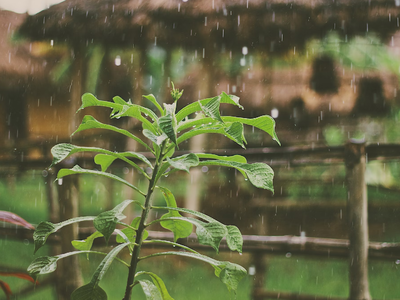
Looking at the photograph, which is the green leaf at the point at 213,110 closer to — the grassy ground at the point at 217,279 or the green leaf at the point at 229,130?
the green leaf at the point at 229,130

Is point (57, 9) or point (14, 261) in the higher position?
point (57, 9)

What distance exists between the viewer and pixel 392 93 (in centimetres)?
516

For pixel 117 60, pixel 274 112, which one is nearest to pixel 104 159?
pixel 117 60

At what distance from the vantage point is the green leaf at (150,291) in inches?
22.7

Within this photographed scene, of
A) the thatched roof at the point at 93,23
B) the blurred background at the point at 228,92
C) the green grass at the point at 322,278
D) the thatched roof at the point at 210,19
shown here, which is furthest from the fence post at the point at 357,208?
the thatched roof at the point at 93,23

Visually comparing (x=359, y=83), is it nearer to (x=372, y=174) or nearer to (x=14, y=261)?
(x=372, y=174)

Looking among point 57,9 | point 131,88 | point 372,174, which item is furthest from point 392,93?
point 57,9

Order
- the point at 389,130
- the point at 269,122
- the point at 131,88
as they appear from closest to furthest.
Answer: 1. the point at 269,122
2. the point at 131,88
3. the point at 389,130

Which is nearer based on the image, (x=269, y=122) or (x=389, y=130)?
(x=269, y=122)

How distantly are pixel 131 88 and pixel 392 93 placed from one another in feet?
11.9

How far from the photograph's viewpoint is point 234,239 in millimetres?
550

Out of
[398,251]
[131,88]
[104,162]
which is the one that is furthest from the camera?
[131,88]

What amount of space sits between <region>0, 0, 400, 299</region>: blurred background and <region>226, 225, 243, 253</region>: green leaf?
0.82m

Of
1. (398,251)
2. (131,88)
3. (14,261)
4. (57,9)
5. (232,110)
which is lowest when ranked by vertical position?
(14,261)
